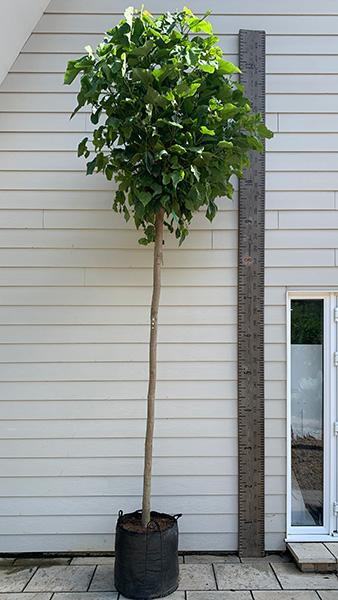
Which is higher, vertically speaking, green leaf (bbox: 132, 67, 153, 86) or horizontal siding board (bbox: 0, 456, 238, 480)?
green leaf (bbox: 132, 67, 153, 86)

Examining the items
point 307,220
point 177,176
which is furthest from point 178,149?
point 307,220

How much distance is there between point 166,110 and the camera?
103 inches

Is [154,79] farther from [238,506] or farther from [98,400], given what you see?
[238,506]

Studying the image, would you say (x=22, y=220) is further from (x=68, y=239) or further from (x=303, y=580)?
(x=303, y=580)

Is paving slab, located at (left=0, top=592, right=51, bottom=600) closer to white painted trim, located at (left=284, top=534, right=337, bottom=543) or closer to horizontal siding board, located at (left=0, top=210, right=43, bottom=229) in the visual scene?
white painted trim, located at (left=284, top=534, right=337, bottom=543)

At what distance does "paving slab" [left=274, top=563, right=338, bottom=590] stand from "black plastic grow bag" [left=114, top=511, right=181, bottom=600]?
0.64m

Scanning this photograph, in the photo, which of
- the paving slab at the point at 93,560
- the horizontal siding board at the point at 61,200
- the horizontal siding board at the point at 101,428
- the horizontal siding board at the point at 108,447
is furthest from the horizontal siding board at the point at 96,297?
the paving slab at the point at 93,560

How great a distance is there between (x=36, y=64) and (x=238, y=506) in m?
3.07

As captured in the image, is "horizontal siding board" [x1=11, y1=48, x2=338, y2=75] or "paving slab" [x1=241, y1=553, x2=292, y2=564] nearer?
"paving slab" [x1=241, y1=553, x2=292, y2=564]

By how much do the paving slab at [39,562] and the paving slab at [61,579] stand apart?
0.06m

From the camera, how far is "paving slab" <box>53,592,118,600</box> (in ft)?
9.26

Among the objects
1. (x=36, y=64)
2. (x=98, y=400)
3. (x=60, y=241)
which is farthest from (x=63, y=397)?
(x=36, y=64)

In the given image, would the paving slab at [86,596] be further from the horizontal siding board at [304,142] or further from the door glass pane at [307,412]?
the horizontal siding board at [304,142]

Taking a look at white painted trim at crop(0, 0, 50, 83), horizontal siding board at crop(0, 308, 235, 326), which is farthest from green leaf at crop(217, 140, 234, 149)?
white painted trim at crop(0, 0, 50, 83)
